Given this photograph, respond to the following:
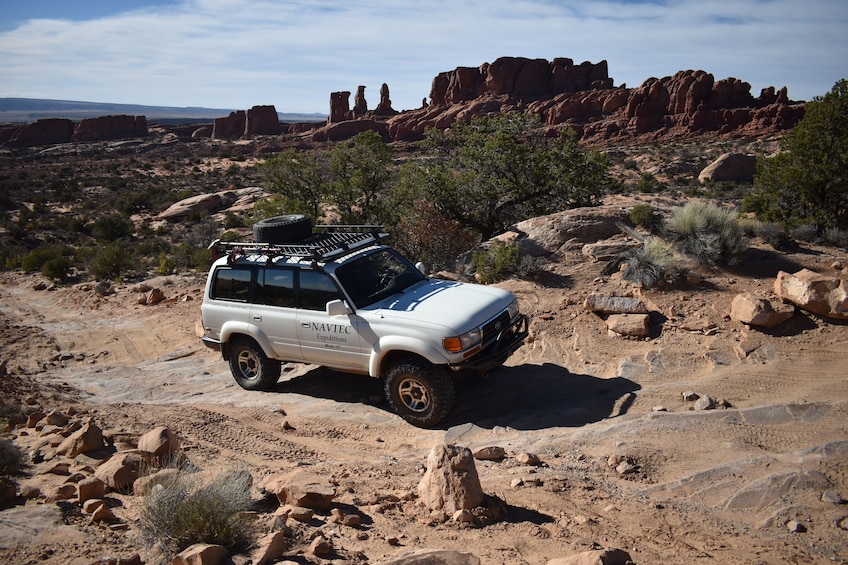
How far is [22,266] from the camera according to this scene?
803 inches

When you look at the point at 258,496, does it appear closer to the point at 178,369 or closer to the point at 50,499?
the point at 50,499

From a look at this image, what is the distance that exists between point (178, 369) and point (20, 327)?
19.8ft

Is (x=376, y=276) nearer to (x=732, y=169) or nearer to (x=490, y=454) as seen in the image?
(x=490, y=454)

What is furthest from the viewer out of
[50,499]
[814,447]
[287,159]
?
[287,159]

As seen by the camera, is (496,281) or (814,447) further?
(496,281)

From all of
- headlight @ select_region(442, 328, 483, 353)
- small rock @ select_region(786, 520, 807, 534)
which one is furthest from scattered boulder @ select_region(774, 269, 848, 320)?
headlight @ select_region(442, 328, 483, 353)

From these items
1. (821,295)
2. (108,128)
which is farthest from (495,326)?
(108,128)

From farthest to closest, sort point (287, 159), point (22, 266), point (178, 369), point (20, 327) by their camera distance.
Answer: point (22, 266) → point (287, 159) → point (20, 327) → point (178, 369)

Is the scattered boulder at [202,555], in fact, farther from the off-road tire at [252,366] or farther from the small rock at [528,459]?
the off-road tire at [252,366]

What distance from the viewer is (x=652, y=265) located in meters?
8.45

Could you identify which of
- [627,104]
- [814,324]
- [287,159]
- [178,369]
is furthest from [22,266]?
[627,104]

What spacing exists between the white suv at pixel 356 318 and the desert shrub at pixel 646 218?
4.58 meters

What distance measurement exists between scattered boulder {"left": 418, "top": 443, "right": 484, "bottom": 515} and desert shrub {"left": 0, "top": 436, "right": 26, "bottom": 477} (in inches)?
146

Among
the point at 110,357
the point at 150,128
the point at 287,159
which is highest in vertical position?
the point at 150,128
